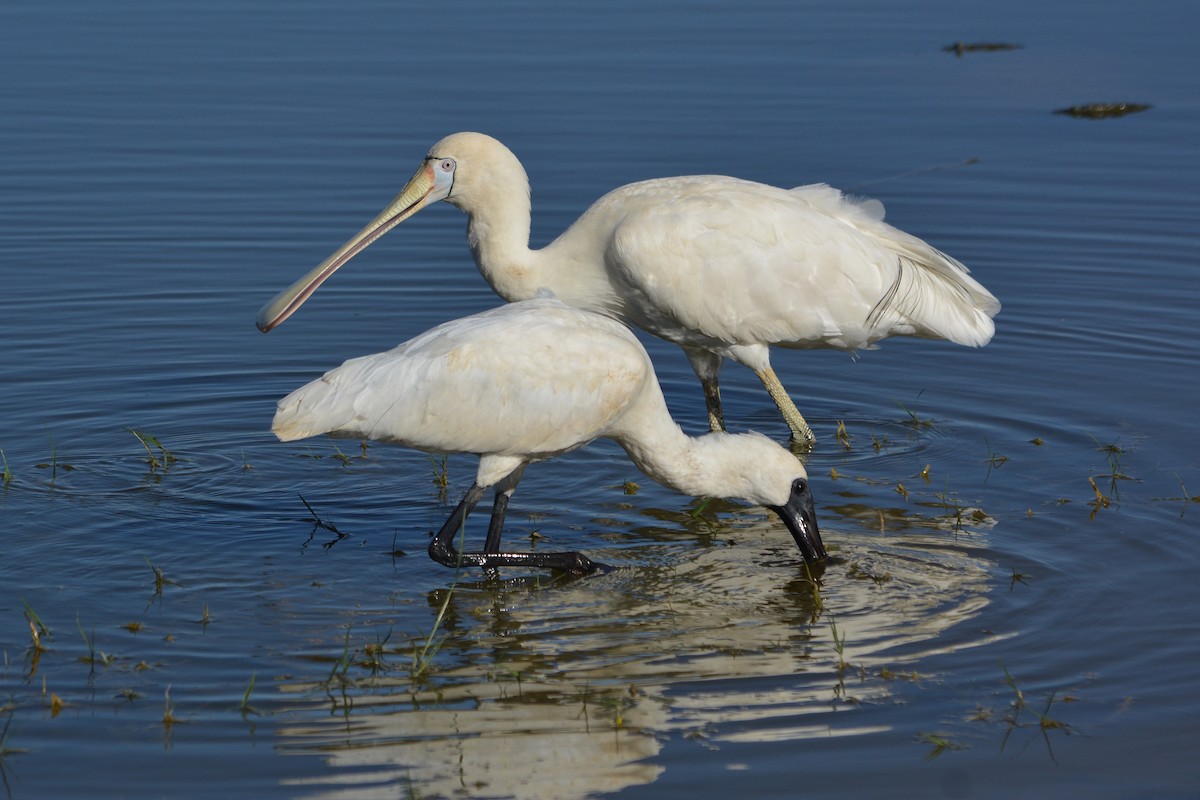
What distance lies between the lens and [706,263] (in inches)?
383

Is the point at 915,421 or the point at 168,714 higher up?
the point at 915,421

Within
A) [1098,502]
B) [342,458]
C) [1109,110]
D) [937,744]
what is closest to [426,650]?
[937,744]

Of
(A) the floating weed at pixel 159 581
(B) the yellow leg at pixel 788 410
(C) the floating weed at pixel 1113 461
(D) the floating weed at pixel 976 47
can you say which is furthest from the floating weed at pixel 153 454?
(D) the floating weed at pixel 976 47

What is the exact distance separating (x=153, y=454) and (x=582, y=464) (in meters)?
2.27

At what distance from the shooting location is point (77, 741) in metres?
6.07

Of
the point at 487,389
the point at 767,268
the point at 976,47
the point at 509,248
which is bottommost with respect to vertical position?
the point at 487,389

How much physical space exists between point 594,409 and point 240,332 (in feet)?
14.6

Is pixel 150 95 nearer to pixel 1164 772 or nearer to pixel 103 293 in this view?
pixel 103 293

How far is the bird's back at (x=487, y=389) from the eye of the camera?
25.7 ft

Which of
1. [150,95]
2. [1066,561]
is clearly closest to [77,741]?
[1066,561]

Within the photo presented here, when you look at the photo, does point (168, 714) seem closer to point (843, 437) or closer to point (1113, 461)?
point (843, 437)

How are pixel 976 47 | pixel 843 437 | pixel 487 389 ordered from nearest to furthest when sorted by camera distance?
pixel 487 389 < pixel 843 437 < pixel 976 47

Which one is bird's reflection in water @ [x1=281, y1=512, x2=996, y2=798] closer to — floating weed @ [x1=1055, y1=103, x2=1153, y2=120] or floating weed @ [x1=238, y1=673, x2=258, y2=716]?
floating weed @ [x1=238, y1=673, x2=258, y2=716]

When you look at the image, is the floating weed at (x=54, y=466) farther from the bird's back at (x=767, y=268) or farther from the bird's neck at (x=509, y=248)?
the bird's back at (x=767, y=268)
